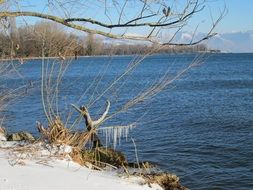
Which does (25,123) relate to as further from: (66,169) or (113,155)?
(66,169)

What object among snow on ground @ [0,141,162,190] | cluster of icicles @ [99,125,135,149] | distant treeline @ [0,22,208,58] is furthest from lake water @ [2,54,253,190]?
snow on ground @ [0,141,162,190]

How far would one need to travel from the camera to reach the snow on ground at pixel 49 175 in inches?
264

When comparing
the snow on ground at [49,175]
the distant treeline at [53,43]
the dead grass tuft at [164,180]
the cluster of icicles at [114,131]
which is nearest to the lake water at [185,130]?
the distant treeline at [53,43]

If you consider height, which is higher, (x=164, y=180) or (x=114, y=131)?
(x=114, y=131)

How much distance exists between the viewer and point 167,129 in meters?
19.9

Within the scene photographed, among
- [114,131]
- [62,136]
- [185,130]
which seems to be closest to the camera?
[62,136]

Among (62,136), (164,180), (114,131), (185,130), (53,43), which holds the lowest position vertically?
(185,130)

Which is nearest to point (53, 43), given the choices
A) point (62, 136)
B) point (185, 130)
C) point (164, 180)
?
point (62, 136)

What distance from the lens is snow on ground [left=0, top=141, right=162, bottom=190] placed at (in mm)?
6700

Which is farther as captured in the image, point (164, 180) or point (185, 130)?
point (185, 130)

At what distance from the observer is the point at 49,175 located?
7.12 meters

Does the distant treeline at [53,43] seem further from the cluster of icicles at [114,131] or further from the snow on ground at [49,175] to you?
the snow on ground at [49,175]

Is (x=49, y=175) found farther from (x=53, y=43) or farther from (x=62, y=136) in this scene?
(x=53, y=43)

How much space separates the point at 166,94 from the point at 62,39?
26.5 m
